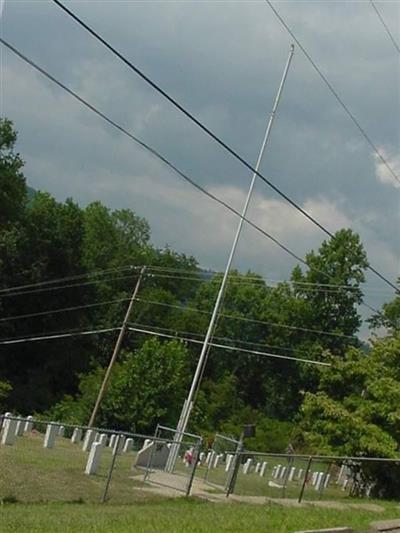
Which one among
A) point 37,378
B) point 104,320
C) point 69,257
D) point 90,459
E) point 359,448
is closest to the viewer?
point 90,459

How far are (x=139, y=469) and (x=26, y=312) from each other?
4662 centimetres

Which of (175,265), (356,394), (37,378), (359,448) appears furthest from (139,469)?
(175,265)

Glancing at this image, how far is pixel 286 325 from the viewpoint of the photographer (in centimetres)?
7244

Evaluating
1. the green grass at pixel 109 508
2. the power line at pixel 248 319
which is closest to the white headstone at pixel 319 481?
the green grass at pixel 109 508

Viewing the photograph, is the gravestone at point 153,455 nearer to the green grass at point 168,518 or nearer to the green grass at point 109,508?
the green grass at point 109,508

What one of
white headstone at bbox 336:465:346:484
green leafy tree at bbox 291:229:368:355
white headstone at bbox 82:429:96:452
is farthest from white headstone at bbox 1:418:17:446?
green leafy tree at bbox 291:229:368:355

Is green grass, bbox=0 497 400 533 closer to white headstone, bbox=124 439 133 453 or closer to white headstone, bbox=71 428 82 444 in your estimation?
white headstone, bbox=124 439 133 453

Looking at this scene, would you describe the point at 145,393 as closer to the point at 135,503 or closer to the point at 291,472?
the point at 291,472

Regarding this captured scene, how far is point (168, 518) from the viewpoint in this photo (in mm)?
13469

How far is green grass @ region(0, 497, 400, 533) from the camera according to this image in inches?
453

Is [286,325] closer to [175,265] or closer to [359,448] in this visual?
[175,265]

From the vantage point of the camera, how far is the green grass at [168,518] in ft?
37.8

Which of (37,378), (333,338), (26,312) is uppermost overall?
(333,338)

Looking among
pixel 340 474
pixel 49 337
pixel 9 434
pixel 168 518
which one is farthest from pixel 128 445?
pixel 49 337
